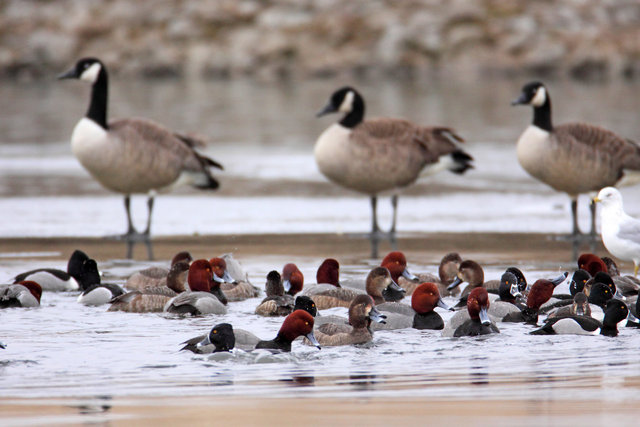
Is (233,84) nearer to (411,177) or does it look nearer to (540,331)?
(411,177)

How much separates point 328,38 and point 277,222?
32400 millimetres

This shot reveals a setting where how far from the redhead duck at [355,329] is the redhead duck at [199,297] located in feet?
4.81

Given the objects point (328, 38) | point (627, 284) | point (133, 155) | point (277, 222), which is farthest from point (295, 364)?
point (328, 38)

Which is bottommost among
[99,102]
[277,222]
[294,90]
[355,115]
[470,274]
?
[470,274]

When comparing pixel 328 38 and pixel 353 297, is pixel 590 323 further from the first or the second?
pixel 328 38

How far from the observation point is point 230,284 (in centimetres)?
1177

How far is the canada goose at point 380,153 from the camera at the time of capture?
52.3 feet

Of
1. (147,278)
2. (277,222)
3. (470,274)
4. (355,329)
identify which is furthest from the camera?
(277,222)

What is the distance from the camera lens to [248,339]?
359 inches

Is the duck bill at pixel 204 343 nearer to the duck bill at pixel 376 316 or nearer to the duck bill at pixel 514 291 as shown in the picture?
the duck bill at pixel 376 316

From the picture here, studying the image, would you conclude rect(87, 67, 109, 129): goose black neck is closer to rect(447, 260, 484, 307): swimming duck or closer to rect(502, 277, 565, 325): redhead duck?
rect(447, 260, 484, 307): swimming duck

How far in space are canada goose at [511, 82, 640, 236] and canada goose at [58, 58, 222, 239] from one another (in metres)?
4.48

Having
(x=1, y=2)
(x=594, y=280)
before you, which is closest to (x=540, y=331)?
(x=594, y=280)

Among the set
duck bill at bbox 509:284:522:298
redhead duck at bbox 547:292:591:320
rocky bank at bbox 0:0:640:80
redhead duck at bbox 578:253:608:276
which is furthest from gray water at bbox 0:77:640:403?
rocky bank at bbox 0:0:640:80
